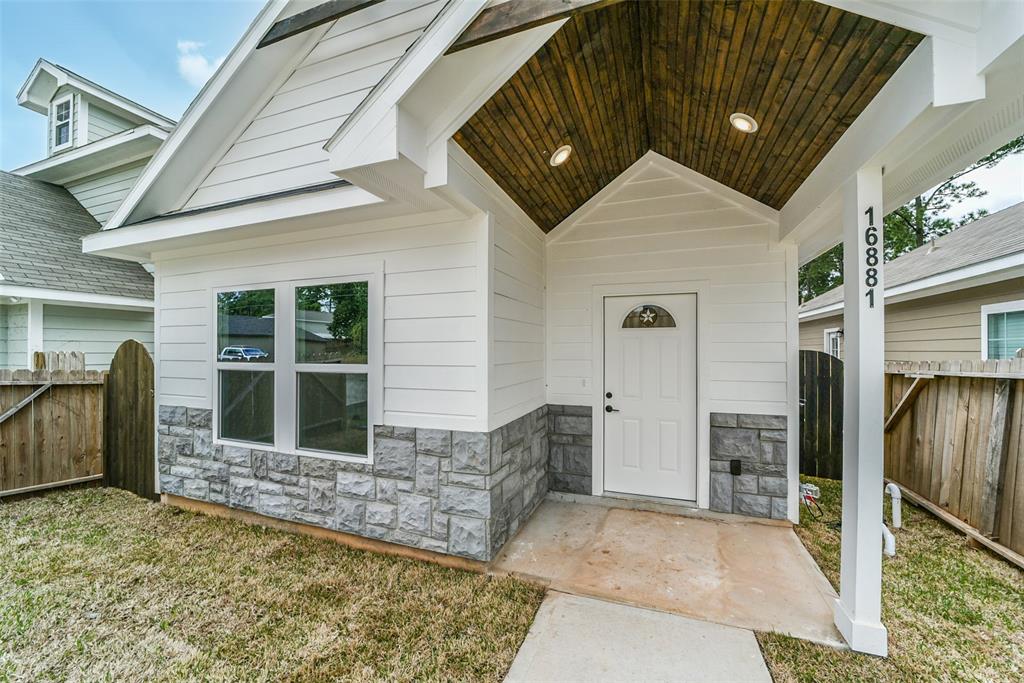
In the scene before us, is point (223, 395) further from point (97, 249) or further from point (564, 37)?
point (564, 37)

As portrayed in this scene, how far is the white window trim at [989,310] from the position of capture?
4.86 m

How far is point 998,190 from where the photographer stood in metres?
11.9

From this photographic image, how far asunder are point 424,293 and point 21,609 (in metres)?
3.12

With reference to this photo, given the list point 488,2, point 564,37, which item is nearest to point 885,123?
point 564,37

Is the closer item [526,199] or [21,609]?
[21,609]

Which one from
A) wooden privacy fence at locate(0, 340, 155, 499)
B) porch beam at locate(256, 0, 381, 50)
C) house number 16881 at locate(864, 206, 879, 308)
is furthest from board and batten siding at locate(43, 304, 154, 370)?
house number 16881 at locate(864, 206, 879, 308)

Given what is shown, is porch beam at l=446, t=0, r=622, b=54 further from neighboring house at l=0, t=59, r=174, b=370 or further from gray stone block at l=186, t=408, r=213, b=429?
neighboring house at l=0, t=59, r=174, b=370

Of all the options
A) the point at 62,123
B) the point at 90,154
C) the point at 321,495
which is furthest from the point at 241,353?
the point at 62,123

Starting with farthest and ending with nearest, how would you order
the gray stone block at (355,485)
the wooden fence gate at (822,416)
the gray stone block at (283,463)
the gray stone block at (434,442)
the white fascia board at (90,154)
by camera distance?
the white fascia board at (90,154)
the wooden fence gate at (822,416)
the gray stone block at (283,463)
the gray stone block at (355,485)
the gray stone block at (434,442)

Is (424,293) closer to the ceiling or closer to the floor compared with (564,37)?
closer to the floor

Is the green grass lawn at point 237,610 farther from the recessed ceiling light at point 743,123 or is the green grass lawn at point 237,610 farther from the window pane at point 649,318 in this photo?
the recessed ceiling light at point 743,123

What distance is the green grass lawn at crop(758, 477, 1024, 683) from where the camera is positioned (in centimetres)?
199

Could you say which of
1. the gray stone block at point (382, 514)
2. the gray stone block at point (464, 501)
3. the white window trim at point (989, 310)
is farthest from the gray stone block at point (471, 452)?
the white window trim at point (989, 310)

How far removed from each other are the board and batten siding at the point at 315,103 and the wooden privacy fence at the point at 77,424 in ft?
7.86
